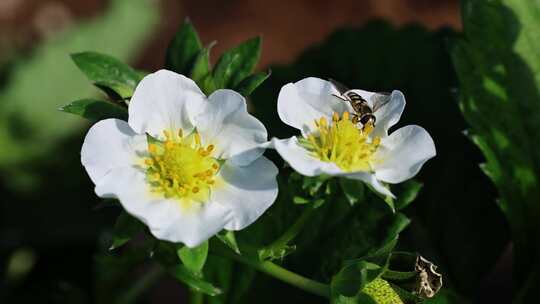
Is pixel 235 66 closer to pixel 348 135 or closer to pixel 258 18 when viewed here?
pixel 348 135

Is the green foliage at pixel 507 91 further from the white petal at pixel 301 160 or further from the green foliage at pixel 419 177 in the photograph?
the white petal at pixel 301 160

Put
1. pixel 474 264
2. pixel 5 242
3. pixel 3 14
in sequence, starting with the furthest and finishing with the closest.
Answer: pixel 3 14 → pixel 5 242 → pixel 474 264

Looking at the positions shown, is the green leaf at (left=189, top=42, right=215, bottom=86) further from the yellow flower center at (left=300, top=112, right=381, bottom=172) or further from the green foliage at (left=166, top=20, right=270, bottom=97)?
the yellow flower center at (left=300, top=112, right=381, bottom=172)

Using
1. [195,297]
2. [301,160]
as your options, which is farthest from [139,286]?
[301,160]

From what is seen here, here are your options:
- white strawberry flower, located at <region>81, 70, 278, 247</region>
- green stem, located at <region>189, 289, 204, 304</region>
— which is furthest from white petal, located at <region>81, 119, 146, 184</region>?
green stem, located at <region>189, 289, 204, 304</region>

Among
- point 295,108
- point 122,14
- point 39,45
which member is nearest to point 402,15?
point 122,14

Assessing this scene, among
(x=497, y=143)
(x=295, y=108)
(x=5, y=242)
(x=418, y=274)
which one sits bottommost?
(x=5, y=242)

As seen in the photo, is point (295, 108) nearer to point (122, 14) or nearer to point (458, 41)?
point (458, 41)
